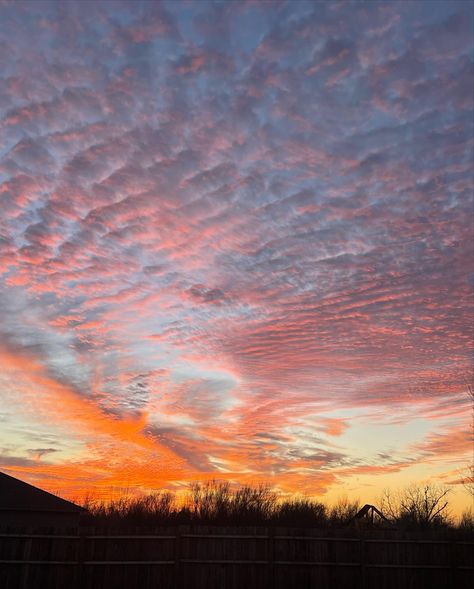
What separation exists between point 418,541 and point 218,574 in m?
6.19

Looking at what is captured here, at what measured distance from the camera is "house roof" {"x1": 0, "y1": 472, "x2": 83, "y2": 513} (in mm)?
28969

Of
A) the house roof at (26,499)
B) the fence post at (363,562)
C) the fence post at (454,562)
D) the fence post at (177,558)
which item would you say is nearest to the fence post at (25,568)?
the fence post at (177,558)

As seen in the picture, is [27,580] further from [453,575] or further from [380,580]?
[453,575]

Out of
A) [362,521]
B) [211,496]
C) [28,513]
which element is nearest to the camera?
[28,513]

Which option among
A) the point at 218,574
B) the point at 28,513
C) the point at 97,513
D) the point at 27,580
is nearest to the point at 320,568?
the point at 218,574

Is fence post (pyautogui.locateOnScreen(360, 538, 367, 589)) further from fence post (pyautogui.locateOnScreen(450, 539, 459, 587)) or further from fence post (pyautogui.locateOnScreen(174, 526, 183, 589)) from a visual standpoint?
fence post (pyautogui.locateOnScreen(174, 526, 183, 589))

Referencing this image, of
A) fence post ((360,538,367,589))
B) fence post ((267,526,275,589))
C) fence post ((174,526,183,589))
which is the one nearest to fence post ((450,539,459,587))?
fence post ((360,538,367,589))

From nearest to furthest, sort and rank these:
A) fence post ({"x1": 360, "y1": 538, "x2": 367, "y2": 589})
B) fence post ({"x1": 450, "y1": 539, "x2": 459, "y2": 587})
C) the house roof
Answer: fence post ({"x1": 360, "y1": 538, "x2": 367, "y2": 589}) → fence post ({"x1": 450, "y1": 539, "x2": 459, "y2": 587}) → the house roof

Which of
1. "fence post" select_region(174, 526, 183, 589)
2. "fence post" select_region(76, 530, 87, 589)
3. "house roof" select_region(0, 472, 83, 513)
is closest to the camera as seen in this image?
"fence post" select_region(76, 530, 87, 589)

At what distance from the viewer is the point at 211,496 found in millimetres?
39531

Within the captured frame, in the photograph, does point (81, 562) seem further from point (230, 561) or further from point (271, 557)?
point (271, 557)

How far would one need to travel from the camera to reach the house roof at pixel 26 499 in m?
29.0

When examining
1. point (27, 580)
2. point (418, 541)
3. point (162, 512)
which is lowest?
point (27, 580)

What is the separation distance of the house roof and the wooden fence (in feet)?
37.8
